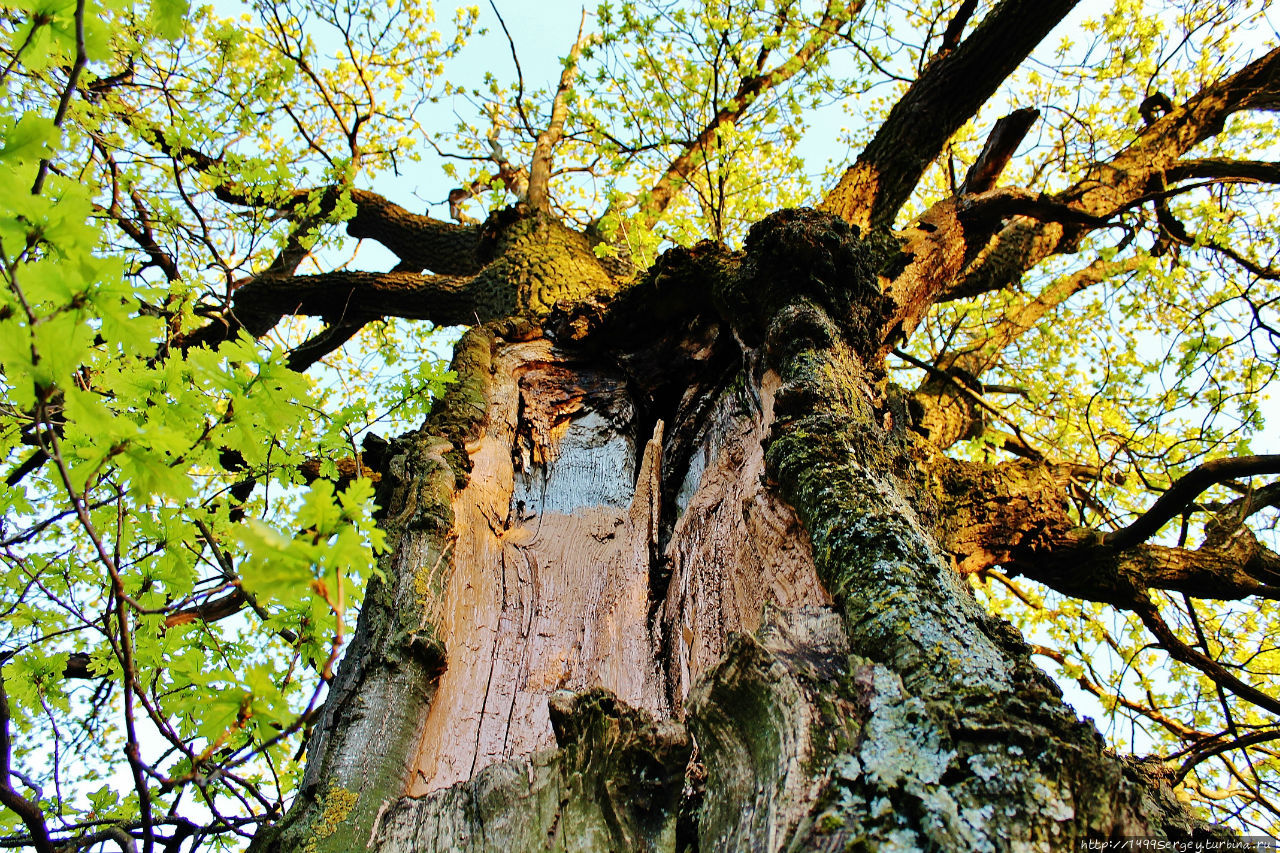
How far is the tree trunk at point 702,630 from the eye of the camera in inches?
39.7

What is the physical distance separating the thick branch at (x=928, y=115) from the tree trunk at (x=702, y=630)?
940 millimetres

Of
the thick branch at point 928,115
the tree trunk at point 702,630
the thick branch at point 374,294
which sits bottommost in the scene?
the tree trunk at point 702,630

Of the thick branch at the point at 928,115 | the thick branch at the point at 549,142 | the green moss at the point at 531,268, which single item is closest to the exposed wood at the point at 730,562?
the green moss at the point at 531,268

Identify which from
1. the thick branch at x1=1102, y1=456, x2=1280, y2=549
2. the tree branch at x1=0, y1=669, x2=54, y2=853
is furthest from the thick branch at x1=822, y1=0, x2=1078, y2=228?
the tree branch at x1=0, y1=669, x2=54, y2=853

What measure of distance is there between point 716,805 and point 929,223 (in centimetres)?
364

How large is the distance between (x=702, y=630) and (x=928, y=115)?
11.5 feet

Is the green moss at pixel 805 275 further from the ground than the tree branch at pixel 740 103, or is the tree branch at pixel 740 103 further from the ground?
the tree branch at pixel 740 103

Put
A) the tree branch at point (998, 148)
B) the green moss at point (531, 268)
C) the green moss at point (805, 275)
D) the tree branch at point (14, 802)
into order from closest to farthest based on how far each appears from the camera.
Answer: the tree branch at point (14, 802) → the green moss at point (805, 275) → the tree branch at point (998, 148) → the green moss at point (531, 268)

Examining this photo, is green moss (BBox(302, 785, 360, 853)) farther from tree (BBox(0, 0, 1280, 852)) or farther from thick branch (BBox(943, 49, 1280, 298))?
thick branch (BBox(943, 49, 1280, 298))

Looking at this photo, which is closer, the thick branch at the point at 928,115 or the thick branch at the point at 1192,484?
the thick branch at the point at 1192,484

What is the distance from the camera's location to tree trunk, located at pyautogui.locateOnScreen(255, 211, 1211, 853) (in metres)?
1.01

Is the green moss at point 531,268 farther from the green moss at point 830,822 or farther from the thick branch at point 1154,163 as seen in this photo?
the green moss at point 830,822

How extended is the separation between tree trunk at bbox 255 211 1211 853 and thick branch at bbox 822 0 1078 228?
940 millimetres

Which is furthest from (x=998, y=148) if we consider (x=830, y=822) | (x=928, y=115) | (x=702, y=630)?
(x=830, y=822)
